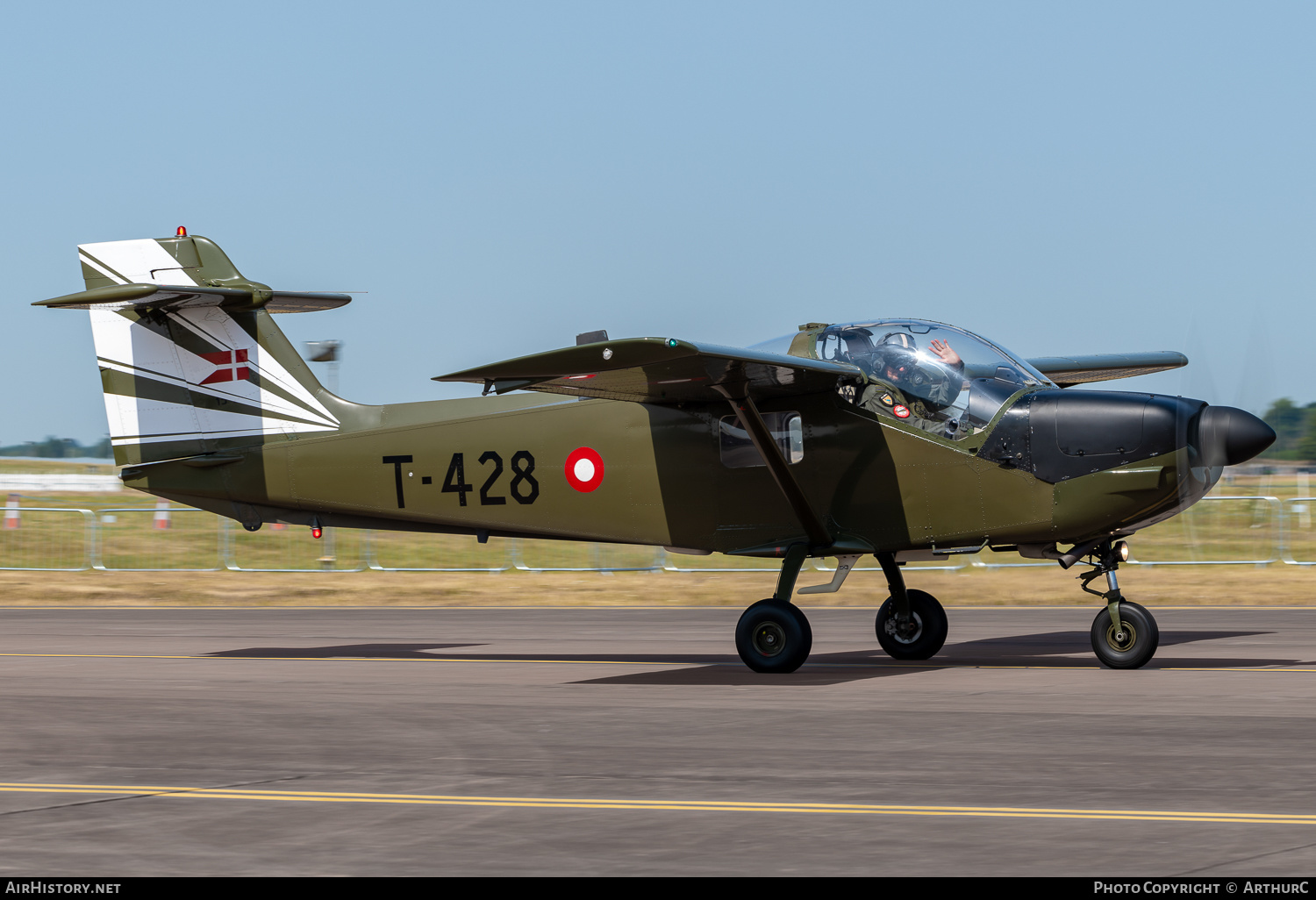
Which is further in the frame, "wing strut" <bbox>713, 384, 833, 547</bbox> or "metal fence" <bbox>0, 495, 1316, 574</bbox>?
"metal fence" <bbox>0, 495, 1316, 574</bbox>

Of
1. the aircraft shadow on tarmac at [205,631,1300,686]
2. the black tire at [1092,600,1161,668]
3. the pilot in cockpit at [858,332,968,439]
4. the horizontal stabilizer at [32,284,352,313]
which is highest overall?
the horizontal stabilizer at [32,284,352,313]

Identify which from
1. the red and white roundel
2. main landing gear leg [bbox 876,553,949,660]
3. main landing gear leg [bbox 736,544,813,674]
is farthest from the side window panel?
main landing gear leg [bbox 876,553,949,660]

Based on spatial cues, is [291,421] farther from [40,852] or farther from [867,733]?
[40,852]

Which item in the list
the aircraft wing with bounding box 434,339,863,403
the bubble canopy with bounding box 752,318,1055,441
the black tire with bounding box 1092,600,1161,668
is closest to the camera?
the aircraft wing with bounding box 434,339,863,403

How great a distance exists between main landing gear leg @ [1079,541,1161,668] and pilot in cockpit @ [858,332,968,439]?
5.68 feet

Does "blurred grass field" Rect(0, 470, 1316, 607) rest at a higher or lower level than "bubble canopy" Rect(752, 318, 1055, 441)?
lower

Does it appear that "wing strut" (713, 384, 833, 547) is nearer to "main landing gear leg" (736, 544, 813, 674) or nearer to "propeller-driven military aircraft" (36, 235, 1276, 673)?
"propeller-driven military aircraft" (36, 235, 1276, 673)

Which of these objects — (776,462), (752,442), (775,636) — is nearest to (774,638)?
(775,636)

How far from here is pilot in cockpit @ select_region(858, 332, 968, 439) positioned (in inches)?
497

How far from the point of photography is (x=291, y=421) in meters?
15.4

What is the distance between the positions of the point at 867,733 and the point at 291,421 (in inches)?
327

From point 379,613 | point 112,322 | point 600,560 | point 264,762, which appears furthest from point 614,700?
point 600,560

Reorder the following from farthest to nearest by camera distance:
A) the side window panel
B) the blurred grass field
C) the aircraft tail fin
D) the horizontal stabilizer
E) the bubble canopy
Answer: the blurred grass field < the aircraft tail fin < the horizontal stabilizer < the side window panel < the bubble canopy

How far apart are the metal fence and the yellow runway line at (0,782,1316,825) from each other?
52.6 ft
